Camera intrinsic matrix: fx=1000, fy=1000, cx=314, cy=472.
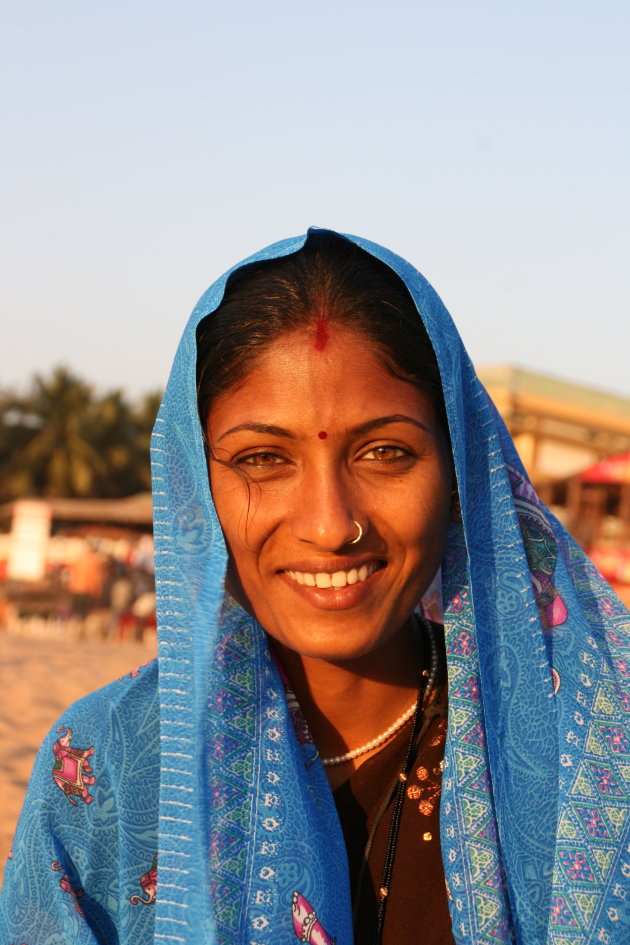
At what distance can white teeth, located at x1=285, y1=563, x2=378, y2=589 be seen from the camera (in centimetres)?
173

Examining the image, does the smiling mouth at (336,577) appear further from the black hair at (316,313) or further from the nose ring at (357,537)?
the black hair at (316,313)

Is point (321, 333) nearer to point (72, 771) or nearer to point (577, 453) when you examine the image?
point (72, 771)

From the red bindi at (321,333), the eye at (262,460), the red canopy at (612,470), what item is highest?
the red canopy at (612,470)

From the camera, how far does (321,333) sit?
5.77 ft

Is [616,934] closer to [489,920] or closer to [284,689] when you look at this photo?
[489,920]

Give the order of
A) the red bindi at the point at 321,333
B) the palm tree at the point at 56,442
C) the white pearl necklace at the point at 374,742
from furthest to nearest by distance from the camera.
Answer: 1. the palm tree at the point at 56,442
2. the white pearl necklace at the point at 374,742
3. the red bindi at the point at 321,333

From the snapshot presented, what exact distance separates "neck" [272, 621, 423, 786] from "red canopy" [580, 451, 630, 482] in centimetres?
1365

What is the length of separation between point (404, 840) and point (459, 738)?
26 centimetres

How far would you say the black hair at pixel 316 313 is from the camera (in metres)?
1.77

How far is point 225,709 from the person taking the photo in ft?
5.75

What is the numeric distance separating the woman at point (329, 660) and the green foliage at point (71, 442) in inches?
1634

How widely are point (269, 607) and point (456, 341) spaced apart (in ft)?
→ 1.92

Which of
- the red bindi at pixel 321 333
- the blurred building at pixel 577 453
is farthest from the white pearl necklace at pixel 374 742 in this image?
the blurred building at pixel 577 453

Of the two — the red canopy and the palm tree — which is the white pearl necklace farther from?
the palm tree
